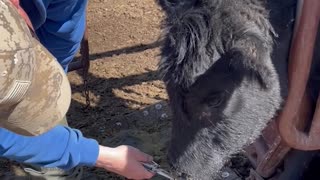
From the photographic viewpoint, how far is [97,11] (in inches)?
163

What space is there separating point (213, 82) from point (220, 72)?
0.04m

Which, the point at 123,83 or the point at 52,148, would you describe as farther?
the point at 123,83

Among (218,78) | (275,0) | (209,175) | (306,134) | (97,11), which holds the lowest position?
(97,11)

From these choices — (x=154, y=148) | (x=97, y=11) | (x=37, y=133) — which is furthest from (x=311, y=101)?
(x=97, y=11)

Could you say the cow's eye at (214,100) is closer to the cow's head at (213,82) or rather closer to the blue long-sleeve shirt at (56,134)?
the cow's head at (213,82)

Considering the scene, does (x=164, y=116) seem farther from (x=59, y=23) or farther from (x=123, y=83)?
(x=59, y=23)

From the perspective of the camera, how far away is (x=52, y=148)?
7.61ft

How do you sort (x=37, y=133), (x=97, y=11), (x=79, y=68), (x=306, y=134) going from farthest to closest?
(x=97, y=11)
(x=79, y=68)
(x=306, y=134)
(x=37, y=133)

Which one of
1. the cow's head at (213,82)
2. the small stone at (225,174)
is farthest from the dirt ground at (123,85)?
the cow's head at (213,82)

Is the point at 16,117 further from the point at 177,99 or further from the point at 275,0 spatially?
the point at 275,0

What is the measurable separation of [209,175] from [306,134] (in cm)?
31

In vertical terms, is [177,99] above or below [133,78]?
above

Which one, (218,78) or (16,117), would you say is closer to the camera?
(16,117)

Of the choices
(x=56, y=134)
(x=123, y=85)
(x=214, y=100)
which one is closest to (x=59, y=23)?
(x=56, y=134)
